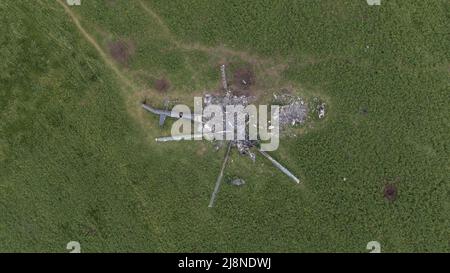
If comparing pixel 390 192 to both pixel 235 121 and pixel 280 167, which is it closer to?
pixel 280 167

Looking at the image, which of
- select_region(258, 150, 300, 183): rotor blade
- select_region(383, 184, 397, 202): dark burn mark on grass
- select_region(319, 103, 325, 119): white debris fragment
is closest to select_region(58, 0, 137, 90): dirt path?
select_region(258, 150, 300, 183): rotor blade

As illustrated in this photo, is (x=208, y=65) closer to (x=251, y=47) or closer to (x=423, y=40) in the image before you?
(x=251, y=47)

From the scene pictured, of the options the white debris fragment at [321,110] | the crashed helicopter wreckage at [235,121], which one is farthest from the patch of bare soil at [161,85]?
the white debris fragment at [321,110]

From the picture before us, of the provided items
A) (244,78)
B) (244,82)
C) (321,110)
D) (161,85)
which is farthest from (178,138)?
(321,110)

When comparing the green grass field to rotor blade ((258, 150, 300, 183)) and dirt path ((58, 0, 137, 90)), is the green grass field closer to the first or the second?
dirt path ((58, 0, 137, 90))

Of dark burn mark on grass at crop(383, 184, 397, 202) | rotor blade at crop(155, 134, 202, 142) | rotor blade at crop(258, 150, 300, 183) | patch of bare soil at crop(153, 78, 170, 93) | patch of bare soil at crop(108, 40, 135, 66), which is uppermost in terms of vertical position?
patch of bare soil at crop(108, 40, 135, 66)

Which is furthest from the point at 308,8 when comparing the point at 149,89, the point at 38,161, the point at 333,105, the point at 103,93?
the point at 38,161

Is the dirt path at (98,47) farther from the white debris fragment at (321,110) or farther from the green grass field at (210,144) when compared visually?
the white debris fragment at (321,110)
